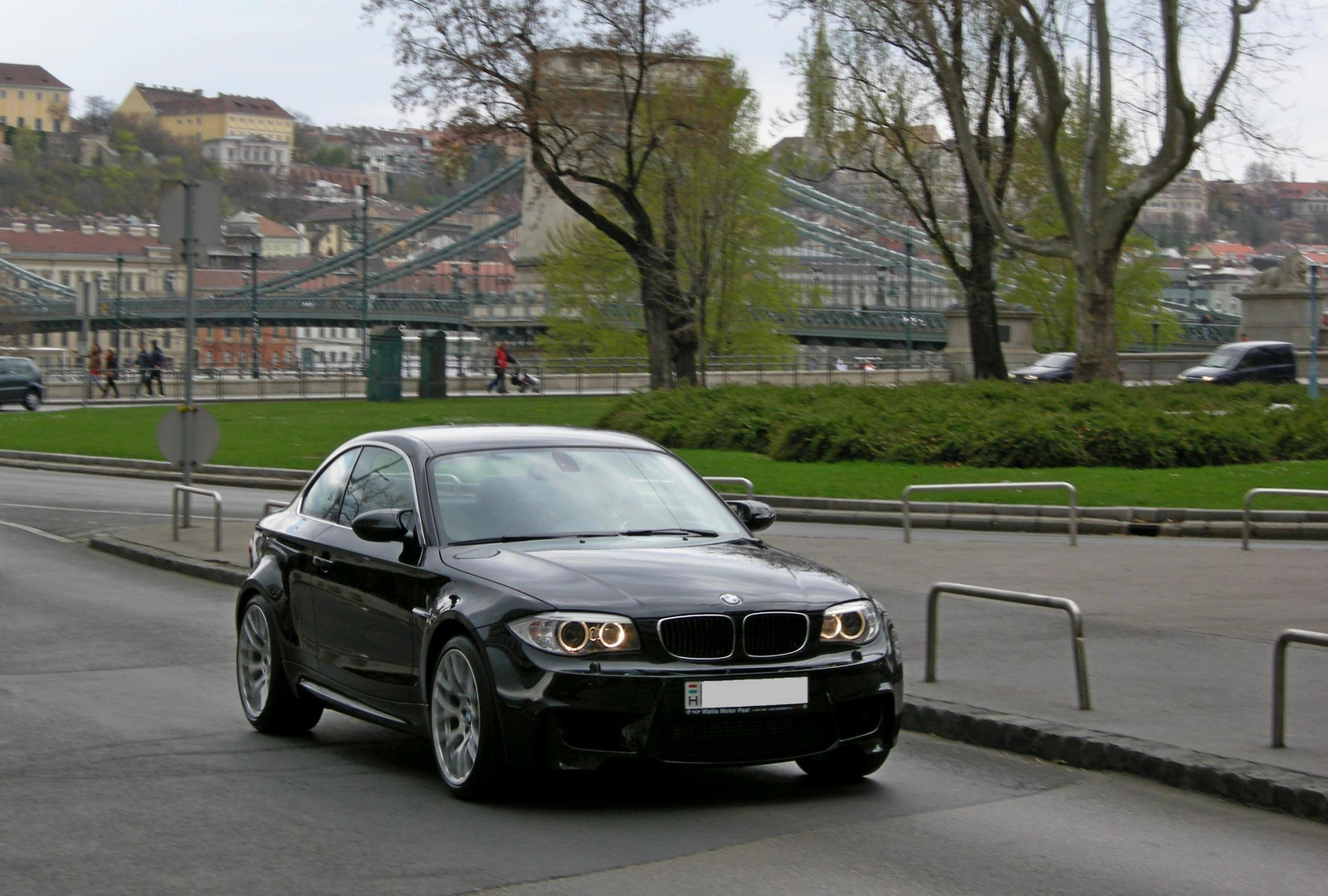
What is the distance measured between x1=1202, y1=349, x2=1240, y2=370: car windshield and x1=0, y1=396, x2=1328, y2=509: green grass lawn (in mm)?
16342

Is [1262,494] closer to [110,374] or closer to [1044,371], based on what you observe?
[1044,371]

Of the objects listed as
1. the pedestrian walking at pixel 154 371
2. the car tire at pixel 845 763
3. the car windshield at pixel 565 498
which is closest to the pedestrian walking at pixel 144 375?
the pedestrian walking at pixel 154 371

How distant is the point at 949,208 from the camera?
42000mm

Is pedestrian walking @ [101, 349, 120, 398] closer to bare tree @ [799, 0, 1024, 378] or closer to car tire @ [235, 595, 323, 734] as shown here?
bare tree @ [799, 0, 1024, 378]

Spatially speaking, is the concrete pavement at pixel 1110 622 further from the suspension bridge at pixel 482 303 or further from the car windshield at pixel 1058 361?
the suspension bridge at pixel 482 303

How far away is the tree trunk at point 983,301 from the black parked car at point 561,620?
31393 millimetres

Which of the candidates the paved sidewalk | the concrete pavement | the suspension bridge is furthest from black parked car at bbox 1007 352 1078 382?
the paved sidewalk

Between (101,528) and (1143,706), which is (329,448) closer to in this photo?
(101,528)

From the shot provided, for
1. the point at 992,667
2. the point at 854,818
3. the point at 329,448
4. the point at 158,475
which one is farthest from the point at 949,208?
the point at 854,818

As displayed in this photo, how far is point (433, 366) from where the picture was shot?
53188mm

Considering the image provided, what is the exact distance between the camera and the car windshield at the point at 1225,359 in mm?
46000

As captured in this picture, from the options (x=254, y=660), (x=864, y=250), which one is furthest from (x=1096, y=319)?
(x=864, y=250)

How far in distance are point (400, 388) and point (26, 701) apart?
43.0 meters

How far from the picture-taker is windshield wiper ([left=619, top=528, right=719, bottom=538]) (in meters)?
7.29
